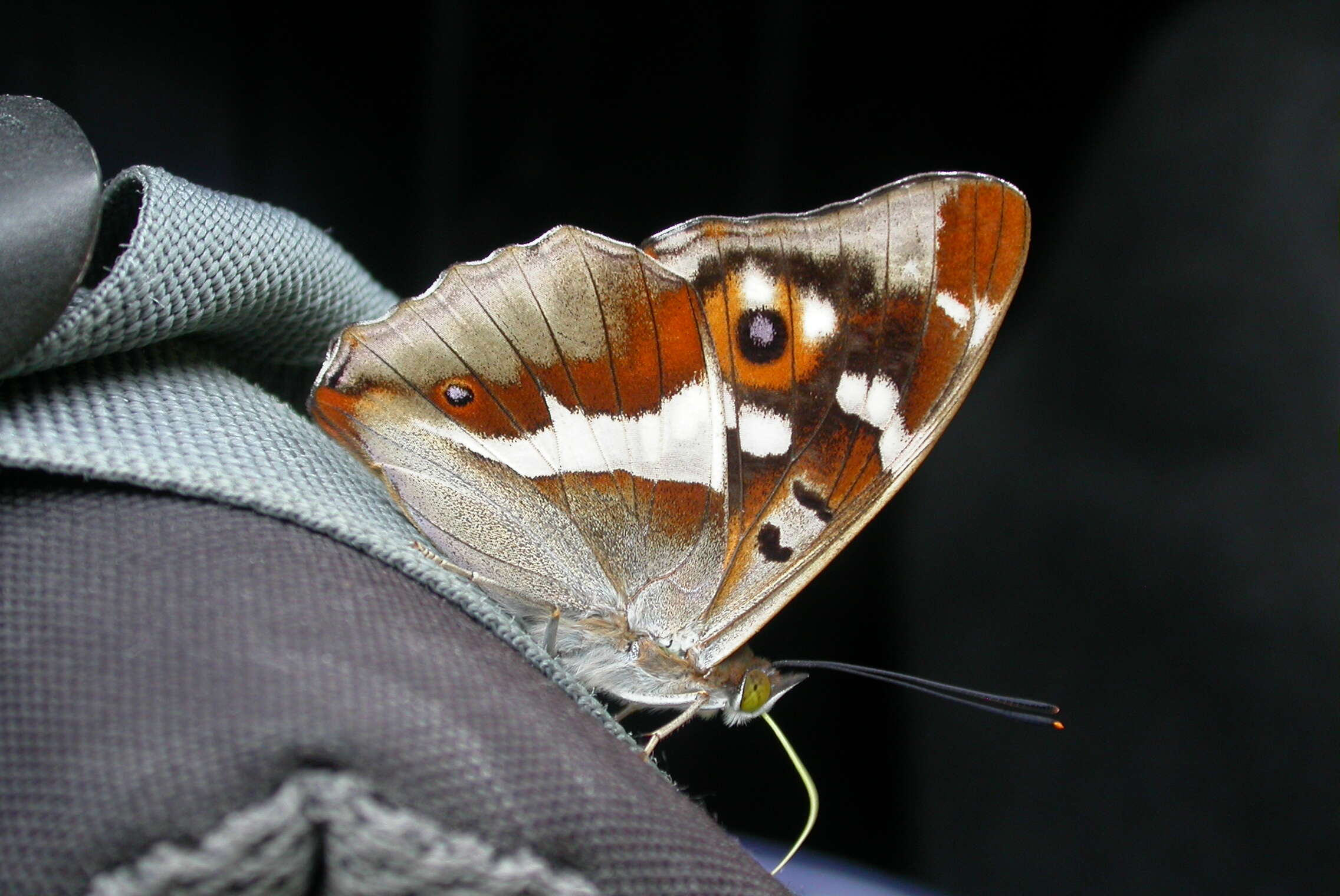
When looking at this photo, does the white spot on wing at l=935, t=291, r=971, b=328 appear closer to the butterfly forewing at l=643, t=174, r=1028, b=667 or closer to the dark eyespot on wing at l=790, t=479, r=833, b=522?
the butterfly forewing at l=643, t=174, r=1028, b=667

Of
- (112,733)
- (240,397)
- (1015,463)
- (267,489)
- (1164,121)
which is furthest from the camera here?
(1015,463)

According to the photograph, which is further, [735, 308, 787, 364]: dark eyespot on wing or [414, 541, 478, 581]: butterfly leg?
[735, 308, 787, 364]: dark eyespot on wing

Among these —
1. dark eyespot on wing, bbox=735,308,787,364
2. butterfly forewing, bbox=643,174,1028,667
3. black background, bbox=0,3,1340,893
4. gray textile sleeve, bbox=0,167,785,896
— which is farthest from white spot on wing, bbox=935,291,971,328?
black background, bbox=0,3,1340,893

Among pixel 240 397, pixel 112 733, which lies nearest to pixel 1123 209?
pixel 240 397

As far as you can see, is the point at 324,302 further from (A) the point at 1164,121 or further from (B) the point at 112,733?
(A) the point at 1164,121

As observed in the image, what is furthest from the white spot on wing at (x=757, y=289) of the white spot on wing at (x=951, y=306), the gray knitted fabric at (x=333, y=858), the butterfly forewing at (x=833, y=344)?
the gray knitted fabric at (x=333, y=858)

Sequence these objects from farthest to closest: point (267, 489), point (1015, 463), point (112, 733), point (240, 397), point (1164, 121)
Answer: point (1015, 463) < point (1164, 121) < point (240, 397) < point (267, 489) < point (112, 733)
